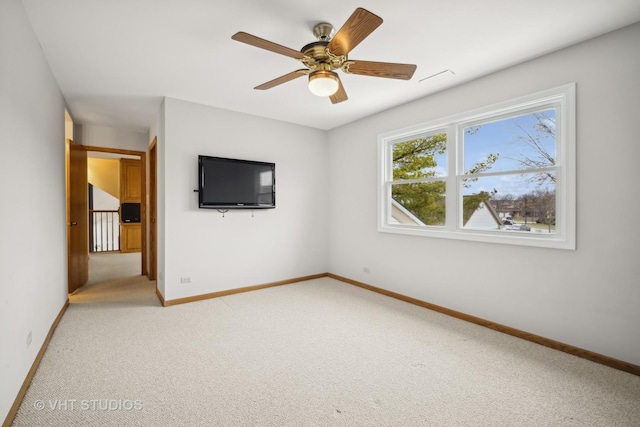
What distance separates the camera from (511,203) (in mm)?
3070

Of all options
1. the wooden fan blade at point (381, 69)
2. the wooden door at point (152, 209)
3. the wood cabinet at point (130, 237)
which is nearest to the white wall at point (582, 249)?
the wooden fan blade at point (381, 69)

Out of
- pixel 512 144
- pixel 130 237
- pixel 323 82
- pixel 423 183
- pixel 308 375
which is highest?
pixel 323 82

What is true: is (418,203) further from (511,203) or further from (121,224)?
(121,224)

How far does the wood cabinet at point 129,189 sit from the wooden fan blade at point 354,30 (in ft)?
20.8

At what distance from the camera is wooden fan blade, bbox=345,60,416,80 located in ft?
7.30

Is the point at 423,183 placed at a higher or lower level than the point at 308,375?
higher

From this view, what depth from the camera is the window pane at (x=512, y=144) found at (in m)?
2.82

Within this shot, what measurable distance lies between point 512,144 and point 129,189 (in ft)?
25.4

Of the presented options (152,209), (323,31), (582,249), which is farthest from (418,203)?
(152,209)

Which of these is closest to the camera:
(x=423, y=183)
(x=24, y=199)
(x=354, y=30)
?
(x=354, y=30)

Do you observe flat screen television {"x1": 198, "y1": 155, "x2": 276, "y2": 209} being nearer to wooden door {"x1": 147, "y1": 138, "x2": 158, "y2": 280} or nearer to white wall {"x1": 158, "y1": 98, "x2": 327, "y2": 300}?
white wall {"x1": 158, "y1": 98, "x2": 327, "y2": 300}

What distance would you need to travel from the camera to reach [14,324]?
6.12 ft

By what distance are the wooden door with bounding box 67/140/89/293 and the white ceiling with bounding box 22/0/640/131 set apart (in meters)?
1.02

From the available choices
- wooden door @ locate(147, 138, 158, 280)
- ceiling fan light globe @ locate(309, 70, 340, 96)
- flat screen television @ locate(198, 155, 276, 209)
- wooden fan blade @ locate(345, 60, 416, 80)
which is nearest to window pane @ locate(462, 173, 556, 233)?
wooden fan blade @ locate(345, 60, 416, 80)
